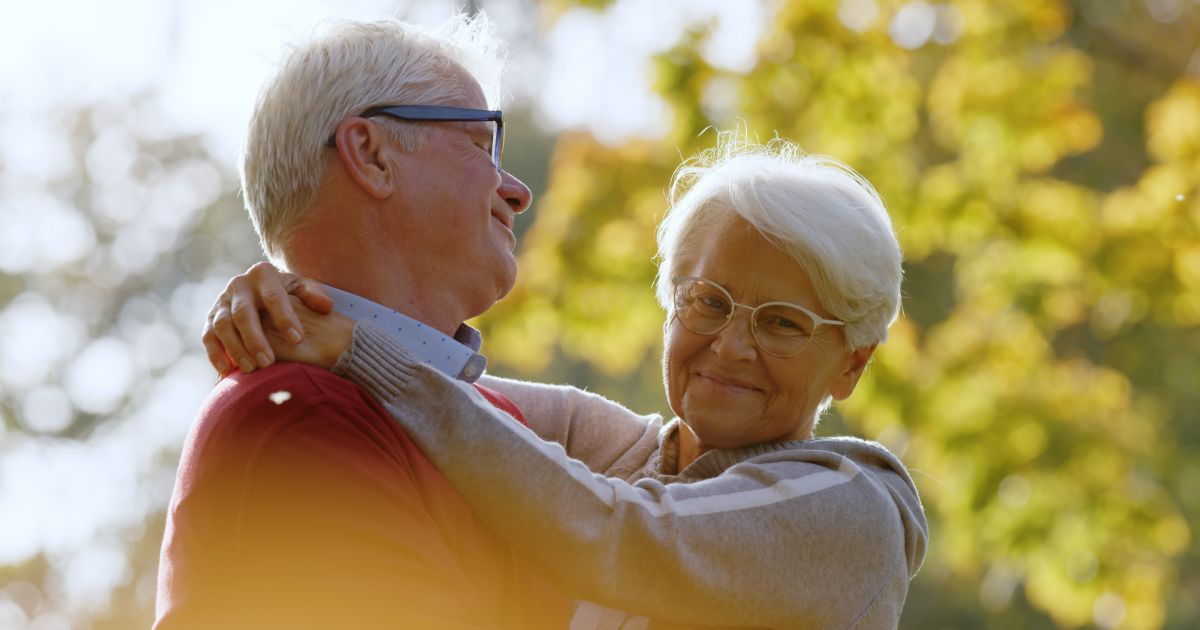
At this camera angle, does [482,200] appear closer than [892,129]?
Yes

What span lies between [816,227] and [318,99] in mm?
967

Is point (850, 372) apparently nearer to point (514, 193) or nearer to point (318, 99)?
point (514, 193)

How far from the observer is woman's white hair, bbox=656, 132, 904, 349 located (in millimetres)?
2686

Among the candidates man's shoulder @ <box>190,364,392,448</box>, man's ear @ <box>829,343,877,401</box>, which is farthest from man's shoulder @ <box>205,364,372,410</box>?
man's ear @ <box>829,343,877,401</box>

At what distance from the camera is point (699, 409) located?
2.72m

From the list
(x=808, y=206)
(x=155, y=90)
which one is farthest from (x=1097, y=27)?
(x=155, y=90)

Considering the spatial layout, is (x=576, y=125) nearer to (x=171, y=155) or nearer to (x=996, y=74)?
(x=996, y=74)

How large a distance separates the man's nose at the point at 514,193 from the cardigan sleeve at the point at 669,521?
555mm

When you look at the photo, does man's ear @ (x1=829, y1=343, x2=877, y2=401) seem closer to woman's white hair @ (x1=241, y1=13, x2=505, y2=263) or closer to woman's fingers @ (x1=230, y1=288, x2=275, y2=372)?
woman's white hair @ (x1=241, y1=13, x2=505, y2=263)

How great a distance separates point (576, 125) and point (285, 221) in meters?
6.16

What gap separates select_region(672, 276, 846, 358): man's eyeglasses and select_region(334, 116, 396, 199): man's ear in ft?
2.19

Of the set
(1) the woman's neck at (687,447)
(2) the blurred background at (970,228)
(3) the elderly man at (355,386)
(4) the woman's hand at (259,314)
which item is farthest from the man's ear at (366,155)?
(2) the blurred background at (970,228)

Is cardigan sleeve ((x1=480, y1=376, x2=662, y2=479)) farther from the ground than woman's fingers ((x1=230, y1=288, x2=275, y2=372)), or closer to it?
closer to it

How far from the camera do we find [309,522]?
1.93 m
